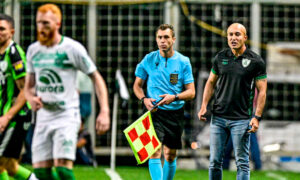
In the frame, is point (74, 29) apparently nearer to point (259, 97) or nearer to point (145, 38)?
point (145, 38)

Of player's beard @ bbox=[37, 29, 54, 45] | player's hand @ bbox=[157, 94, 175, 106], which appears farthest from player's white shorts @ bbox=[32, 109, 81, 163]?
player's hand @ bbox=[157, 94, 175, 106]

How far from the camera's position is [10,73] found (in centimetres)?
802

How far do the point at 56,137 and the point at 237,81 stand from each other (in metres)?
2.12

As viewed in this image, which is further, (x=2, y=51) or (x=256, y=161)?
(x=256, y=161)

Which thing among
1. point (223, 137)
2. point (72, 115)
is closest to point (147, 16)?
point (223, 137)

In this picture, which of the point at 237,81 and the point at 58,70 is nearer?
the point at 58,70

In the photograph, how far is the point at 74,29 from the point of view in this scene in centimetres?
1544

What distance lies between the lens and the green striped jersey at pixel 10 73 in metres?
7.89

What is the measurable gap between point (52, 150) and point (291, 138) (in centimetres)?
870

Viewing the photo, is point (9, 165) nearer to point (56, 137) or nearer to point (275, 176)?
point (56, 137)

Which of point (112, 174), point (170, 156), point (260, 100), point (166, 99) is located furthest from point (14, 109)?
point (112, 174)

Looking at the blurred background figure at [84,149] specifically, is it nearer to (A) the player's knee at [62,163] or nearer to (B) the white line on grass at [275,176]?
(B) the white line on grass at [275,176]

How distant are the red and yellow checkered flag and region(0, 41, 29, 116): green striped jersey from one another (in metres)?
1.17

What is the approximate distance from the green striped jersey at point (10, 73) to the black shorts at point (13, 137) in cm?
10
